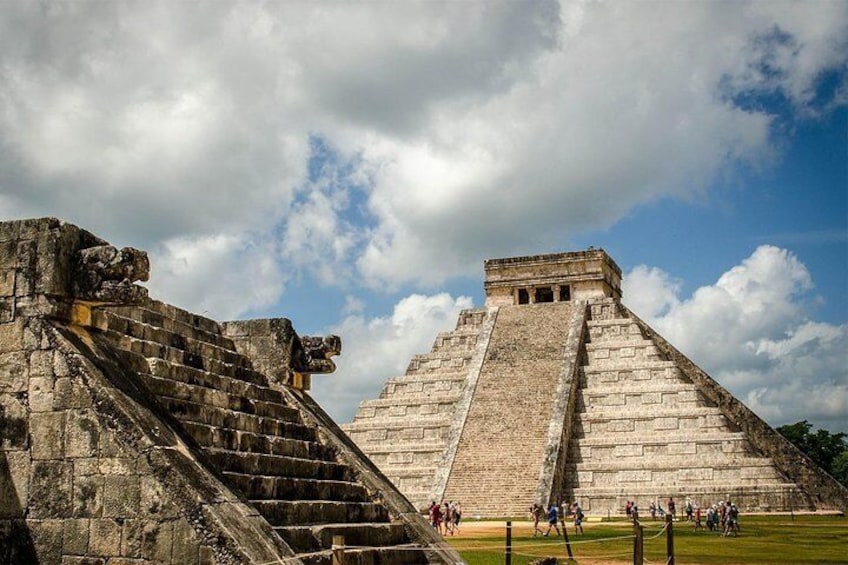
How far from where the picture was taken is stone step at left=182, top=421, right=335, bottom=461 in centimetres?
834

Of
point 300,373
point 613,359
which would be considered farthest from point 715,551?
point 613,359

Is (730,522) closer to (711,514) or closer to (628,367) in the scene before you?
(711,514)

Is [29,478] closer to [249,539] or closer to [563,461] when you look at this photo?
[249,539]

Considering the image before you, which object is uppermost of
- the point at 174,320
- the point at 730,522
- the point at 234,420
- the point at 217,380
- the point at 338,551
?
the point at 174,320

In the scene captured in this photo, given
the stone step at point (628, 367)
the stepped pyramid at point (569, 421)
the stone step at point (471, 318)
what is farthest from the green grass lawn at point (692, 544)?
the stone step at point (471, 318)

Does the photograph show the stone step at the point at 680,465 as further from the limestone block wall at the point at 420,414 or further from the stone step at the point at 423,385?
the stone step at the point at 423,385

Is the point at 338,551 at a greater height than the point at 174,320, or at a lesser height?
lesser

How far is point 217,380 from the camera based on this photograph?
9.59m

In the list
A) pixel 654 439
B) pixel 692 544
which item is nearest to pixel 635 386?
pixel 654 439

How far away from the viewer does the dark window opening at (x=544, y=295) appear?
3812cm

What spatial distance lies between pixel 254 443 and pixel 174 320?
1.83 m

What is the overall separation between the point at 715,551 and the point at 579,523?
5330 mm

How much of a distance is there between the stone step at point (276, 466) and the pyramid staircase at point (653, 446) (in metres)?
18.4

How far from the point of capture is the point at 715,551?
16656mm
